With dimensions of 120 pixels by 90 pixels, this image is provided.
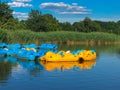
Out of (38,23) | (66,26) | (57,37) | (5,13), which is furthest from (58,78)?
(66,26)

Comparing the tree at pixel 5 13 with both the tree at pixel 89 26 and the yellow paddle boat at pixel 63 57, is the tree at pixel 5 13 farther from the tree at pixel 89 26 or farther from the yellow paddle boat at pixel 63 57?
the yellow paddle boat at pixel 63 57

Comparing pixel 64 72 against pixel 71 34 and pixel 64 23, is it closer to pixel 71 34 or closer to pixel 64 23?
pixel 71 34

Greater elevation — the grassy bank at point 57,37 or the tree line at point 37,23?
the tree line at point 37,23

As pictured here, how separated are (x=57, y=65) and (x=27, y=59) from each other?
157 inches

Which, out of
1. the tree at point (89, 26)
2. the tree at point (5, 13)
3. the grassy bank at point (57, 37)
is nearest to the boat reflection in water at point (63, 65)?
the grassy bank at point (57, 37)

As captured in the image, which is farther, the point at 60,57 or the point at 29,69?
the point at 60,57

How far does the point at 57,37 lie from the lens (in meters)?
57.2

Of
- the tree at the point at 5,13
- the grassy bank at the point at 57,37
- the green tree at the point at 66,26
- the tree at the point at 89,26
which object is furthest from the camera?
the green tree at the point at 66,26

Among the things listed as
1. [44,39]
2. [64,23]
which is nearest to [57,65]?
[44,39]

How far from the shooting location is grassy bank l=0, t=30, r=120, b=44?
45.6 meters

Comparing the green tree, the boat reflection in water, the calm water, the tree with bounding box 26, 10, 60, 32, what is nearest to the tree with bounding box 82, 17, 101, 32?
the green tree

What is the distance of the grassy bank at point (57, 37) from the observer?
150ft

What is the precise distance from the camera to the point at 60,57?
82.0 feet

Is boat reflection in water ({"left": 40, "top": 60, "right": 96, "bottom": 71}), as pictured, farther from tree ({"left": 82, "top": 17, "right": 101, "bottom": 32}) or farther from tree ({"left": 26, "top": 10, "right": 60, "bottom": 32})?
tree ({"left": 82, "top": 17, "right": 101, "bottom": 32})
